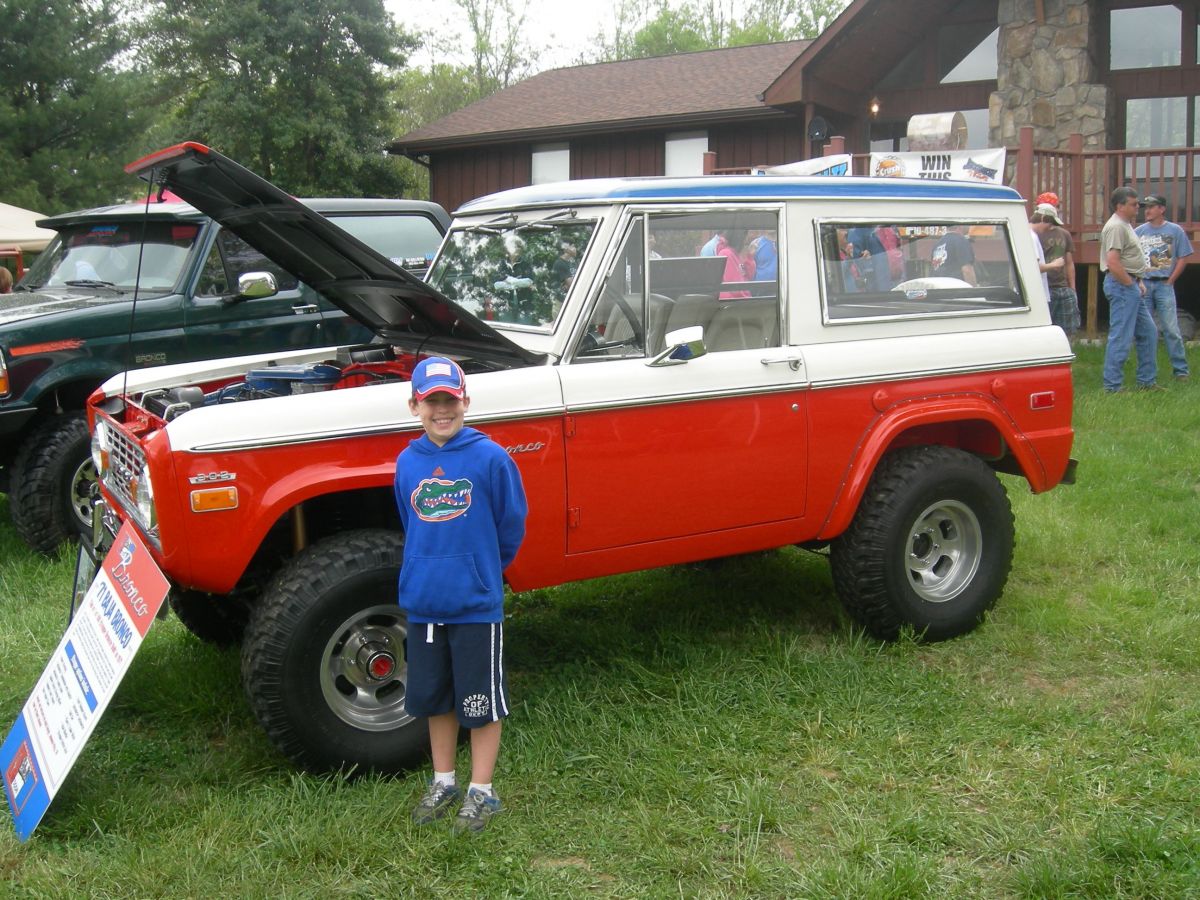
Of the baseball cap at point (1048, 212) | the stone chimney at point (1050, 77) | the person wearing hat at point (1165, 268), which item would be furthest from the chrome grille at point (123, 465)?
the stone chimney at point (1050, 77)

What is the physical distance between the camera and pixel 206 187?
4.12 metres

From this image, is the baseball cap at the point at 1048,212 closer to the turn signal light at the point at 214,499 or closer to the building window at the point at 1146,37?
the building window at the point at 1146,37

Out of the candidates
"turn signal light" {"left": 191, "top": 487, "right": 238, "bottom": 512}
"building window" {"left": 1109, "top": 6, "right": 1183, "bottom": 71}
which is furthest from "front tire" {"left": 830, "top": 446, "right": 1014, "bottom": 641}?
"building window" {"left": 1109, "top": 6, "right": 1183, "bottom": 71}

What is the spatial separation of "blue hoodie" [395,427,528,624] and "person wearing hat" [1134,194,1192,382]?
28.6 ft

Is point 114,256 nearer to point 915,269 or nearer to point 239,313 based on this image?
point 239,313

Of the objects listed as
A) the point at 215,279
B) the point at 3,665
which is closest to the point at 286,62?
the point at 215,279

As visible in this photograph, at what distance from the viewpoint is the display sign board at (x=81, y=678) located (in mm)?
3559

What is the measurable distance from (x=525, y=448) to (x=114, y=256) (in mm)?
4718

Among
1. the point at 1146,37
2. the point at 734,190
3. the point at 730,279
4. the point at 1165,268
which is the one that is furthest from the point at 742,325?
the point at 1146,37

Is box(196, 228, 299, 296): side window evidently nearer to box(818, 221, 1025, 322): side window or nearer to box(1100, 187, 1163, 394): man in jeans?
box(818, 221, 1025, 322): side window

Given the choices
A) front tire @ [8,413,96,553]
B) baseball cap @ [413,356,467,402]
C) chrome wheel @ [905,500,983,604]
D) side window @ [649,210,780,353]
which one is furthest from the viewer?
front tire @ [8,413,96,553]

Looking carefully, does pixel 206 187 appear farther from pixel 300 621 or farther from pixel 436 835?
pixel 436 835

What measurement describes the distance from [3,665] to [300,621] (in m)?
2.01

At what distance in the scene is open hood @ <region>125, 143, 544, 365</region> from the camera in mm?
3971
